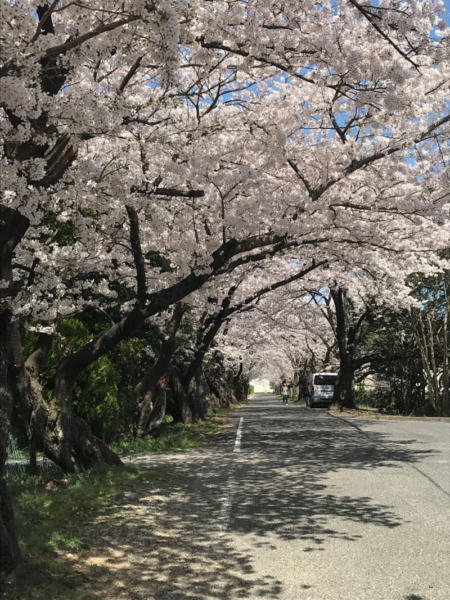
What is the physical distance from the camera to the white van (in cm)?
4203

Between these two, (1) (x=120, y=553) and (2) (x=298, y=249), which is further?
(2) (x=298, y=249)

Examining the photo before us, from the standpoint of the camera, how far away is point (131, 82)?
32.9 feet

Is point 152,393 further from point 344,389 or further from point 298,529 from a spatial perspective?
point 344,389

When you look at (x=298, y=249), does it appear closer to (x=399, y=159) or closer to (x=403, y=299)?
(x=399, y=159)

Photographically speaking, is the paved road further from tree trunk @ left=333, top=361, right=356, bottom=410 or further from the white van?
the white van

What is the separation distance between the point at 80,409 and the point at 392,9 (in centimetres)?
1025

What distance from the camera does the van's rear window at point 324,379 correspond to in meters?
42.3

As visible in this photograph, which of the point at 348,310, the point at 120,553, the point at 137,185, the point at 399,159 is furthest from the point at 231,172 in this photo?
the point at 348,310

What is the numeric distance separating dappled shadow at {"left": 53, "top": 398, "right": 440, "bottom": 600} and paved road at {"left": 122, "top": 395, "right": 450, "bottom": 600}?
0.02m

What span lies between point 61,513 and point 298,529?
2.92 metres

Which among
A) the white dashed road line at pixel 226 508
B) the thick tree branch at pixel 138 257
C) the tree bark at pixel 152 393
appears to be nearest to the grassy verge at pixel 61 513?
the white dashed road line at pixel 226 508

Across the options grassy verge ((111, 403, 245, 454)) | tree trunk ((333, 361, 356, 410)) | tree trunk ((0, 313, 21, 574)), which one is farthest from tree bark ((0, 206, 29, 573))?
tree trunk ((333, 361, 356, 410))

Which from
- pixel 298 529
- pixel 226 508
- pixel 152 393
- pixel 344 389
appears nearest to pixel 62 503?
pixel 226 508

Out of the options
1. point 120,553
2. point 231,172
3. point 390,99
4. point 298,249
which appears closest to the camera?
point 120,553
